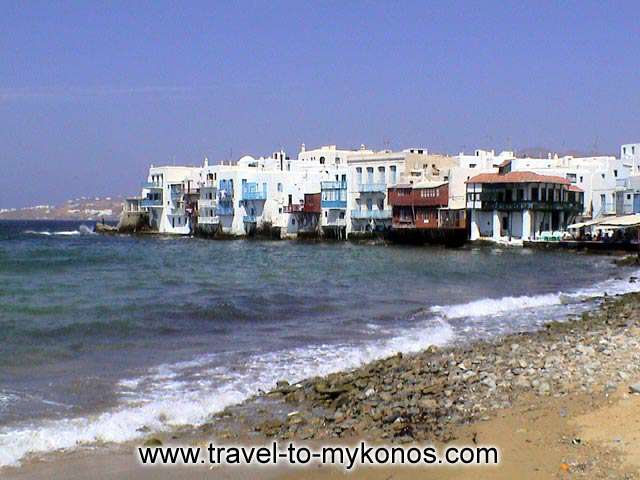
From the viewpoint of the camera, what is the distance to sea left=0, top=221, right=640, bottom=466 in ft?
42.1

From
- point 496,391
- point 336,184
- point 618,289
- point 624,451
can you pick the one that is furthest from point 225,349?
point 336,184

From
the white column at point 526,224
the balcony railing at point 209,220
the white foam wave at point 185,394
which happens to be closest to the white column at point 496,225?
the white column at point 526,224

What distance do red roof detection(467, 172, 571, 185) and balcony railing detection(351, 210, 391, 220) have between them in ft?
32.6

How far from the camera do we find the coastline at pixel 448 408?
9141 mm

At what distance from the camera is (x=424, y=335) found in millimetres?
19906

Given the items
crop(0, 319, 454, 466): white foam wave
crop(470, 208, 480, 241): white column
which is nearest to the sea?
crop(0, 319, 454, 466): white foam wave

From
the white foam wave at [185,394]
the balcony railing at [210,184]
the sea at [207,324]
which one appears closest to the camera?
the white foam wave at [185,394]

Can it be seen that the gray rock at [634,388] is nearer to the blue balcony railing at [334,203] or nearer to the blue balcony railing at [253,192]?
the blue balcony railing at [334,203]

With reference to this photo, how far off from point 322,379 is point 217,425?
9.02ft

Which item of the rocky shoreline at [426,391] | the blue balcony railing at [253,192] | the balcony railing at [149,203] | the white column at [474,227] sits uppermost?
the blue balcony railing at [253,192]

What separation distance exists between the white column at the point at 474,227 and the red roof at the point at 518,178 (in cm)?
285

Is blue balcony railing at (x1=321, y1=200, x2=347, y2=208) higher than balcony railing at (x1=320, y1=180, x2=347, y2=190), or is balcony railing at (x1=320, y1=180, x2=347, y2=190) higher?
balcony railing at (x1=320, y1=180, x2=347, y2=190)

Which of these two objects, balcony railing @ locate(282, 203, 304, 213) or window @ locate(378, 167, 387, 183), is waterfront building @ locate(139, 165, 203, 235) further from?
window @ locate(378, 167, 387, 183)

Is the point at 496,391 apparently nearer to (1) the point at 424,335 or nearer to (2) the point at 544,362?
(2) the point at 544,362
